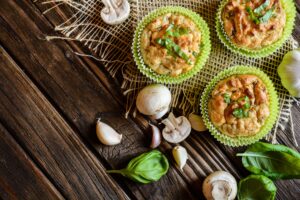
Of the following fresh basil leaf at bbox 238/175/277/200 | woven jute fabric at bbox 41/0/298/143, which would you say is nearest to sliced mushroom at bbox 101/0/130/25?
woven jute fabric at bbox 41/0/298/143

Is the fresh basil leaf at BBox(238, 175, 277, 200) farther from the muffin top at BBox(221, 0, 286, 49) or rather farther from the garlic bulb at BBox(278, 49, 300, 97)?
the muffin top at BBox(221, 0, 286, 49)

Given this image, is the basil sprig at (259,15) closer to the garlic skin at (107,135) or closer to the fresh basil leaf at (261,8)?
the fresh basil leaf at (261,8)

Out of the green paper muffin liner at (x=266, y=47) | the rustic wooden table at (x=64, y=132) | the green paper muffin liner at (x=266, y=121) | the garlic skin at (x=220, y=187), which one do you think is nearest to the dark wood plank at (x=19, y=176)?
the rustic wooden table at (x=64, y=132)

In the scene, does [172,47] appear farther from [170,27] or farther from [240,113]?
[240,113]

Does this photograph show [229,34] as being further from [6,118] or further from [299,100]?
[6,118]

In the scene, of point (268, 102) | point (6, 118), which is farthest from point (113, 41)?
point (268, 102)

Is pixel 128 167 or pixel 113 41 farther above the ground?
pixel 113 41

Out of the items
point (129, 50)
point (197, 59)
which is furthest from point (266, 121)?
point (129, 50)
